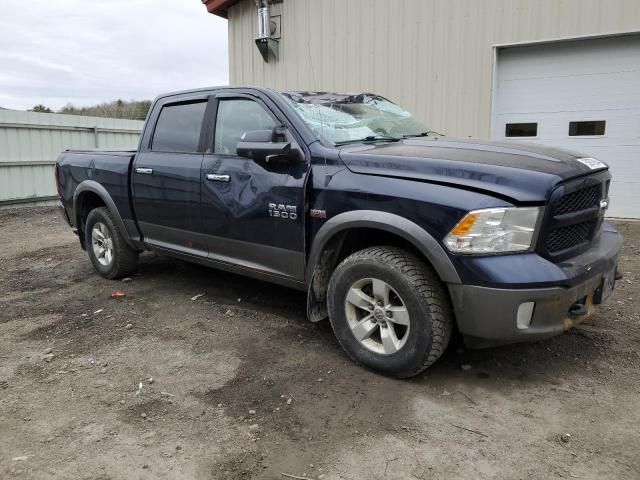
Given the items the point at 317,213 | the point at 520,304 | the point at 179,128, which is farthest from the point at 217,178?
the point at 520,304

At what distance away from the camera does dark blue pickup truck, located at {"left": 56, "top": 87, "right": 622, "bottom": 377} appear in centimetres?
277

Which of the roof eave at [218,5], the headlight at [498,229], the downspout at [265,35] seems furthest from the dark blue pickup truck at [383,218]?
the roof eave at [218,5]

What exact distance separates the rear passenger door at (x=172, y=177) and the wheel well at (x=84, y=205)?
3.25 ft

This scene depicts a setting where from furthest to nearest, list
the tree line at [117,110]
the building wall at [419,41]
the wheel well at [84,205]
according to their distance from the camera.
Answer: the tree line at [117,110], the building wall at [419,41], the wheel well at [84,205]

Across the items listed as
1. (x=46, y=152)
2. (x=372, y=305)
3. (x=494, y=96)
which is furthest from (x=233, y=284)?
(x=46, y=152)

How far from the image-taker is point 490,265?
275cm

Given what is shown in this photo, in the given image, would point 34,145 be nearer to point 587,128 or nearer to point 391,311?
point 587,128

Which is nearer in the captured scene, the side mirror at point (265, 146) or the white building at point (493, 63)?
the side mirror at point (265, 146)

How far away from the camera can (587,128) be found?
7793mm

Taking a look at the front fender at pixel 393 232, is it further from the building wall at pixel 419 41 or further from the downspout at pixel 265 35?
the downspout at pixel 265 35

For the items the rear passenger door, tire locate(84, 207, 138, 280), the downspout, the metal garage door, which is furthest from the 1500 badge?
the downspout

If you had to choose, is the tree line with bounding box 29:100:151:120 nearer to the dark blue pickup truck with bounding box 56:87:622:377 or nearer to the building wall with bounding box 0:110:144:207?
the building wall with bounding box 0:110:144:207

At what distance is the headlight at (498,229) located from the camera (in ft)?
8.98

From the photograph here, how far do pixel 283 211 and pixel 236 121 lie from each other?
1.00 metres
